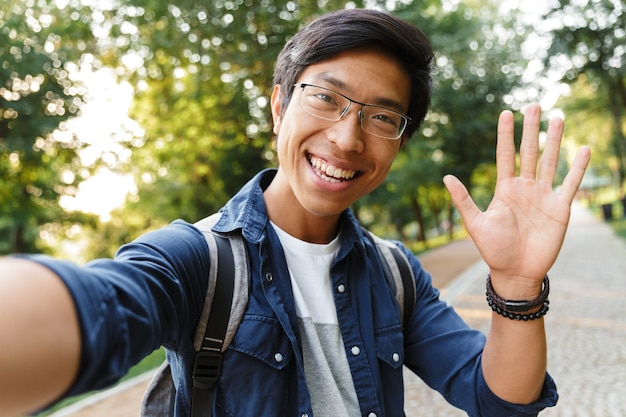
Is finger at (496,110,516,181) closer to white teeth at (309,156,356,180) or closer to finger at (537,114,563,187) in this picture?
finger at (537,114,563,187)

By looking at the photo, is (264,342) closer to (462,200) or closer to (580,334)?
(462,200)

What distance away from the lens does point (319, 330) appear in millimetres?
1482

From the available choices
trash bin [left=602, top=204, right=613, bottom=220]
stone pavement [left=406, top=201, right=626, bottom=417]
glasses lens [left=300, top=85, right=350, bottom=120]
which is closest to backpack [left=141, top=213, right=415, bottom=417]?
glasses lens [left=300, top=85, right=350, bottom=120]

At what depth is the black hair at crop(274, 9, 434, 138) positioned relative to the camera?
5.01 ft

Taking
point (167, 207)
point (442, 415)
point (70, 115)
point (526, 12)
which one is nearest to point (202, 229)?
point (442, 415)

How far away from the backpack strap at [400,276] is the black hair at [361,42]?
0.49 meters

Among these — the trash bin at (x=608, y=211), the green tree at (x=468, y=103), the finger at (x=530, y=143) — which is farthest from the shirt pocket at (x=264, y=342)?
the trash bin at (x=608, y=211)

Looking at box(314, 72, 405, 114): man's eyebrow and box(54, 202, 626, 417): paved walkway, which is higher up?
box(314, 72, 405, 114): man's eyebrow

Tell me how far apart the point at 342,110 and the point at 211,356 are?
32.0 inches

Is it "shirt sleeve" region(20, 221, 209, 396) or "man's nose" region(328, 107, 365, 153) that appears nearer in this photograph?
"shirt sleeve" region(20, 221, 209, 396)

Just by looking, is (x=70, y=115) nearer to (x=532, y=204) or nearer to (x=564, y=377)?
(x=564, y=377)

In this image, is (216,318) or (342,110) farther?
(342,110)

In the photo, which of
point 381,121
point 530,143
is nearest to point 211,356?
point 381,121

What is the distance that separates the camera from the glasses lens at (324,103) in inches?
61.2
